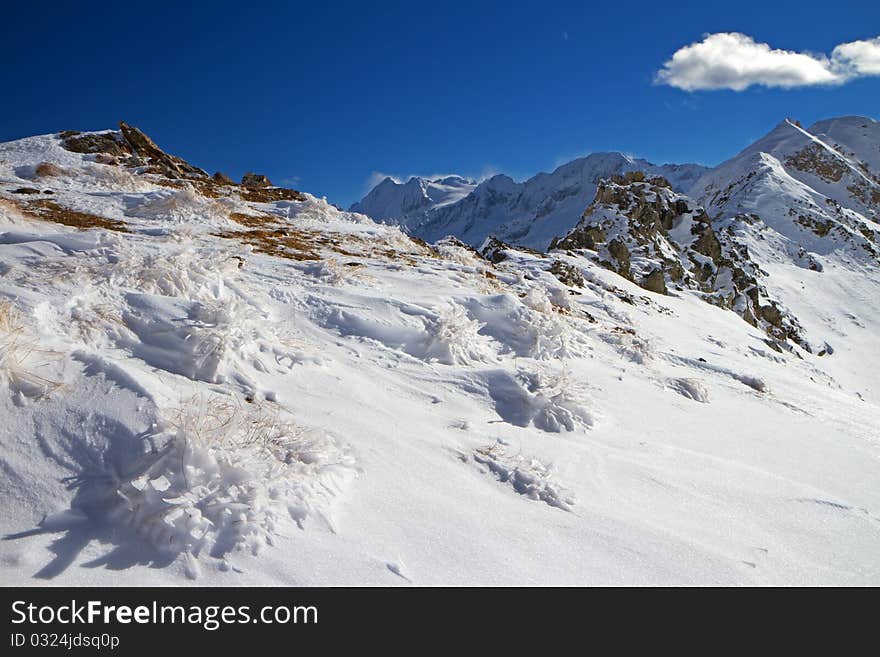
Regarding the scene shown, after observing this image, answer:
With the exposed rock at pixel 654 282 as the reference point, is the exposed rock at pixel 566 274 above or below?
below

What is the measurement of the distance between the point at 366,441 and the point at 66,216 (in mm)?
7992

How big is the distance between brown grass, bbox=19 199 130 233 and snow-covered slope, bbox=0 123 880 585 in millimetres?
207

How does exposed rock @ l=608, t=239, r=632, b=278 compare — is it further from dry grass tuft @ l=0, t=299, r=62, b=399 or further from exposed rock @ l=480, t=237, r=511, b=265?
dry grass tuft @ l=0, t=299, r=62, b=399

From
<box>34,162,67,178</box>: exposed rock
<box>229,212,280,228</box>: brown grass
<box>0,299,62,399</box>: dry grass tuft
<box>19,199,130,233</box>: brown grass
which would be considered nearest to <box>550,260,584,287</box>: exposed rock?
<box>229,212,280,228</box>: brown grass

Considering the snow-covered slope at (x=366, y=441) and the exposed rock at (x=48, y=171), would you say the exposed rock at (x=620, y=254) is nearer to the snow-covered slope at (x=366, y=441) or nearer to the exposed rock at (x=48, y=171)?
the snow-covered slope at (x=366, y=441)

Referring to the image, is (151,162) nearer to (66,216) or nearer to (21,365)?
(66,216)

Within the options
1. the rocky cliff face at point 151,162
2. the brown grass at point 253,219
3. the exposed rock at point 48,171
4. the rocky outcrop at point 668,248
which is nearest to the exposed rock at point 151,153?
the rocky cliff face at point 151,162

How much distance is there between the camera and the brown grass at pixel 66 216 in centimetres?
763

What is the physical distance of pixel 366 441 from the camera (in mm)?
3352

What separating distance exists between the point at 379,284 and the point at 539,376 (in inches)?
129

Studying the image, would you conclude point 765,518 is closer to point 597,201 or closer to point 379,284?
point 379,284

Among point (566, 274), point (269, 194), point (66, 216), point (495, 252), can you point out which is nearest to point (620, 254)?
point (495, 252)

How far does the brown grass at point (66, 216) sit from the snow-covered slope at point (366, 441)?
21 cm
